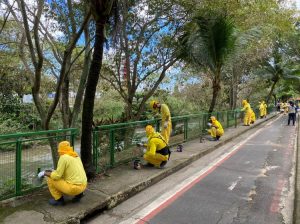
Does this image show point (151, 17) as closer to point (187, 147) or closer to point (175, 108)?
point (187, 147)

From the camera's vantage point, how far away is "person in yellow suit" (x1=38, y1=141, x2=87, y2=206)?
529 centimetres

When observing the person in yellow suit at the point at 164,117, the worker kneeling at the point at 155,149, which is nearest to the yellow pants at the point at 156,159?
the worker kneeling at the point at 155,149

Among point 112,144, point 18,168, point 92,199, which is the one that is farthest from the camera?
point 112,144

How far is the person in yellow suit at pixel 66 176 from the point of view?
17.4 feet

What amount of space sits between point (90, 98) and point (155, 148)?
2259 mm

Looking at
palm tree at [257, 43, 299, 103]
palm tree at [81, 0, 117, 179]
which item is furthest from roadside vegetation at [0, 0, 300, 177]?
palm tree at [257, 43, 299, 103]

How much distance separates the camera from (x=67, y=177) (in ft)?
17.6

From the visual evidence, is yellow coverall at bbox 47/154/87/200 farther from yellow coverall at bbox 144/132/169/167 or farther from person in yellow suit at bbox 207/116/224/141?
person in yellow suit at bbox 207/116/224/141

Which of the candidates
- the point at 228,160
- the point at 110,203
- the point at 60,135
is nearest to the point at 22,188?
the point at 60,135

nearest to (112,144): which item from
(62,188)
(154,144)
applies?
(154,144)

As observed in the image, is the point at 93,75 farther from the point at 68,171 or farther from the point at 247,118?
the point at 247,118

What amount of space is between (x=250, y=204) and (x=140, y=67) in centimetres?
867

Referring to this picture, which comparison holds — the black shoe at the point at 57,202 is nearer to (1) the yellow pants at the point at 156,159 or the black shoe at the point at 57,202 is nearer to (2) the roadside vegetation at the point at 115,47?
(2) the roadside vegetation at the point at 115,47

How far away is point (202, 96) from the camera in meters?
26.7
